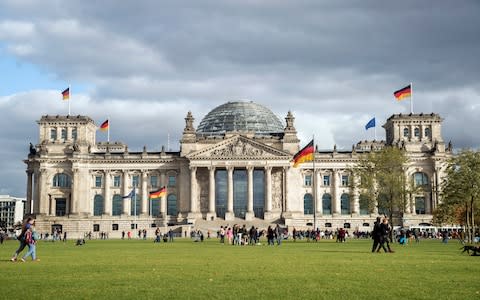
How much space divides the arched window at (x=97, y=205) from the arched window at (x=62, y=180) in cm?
618

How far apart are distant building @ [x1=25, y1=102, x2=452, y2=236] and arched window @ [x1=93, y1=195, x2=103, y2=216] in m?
0.21

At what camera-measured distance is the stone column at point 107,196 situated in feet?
439

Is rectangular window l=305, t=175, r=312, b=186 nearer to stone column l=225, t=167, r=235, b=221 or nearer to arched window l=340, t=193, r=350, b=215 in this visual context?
arched window l=340, t=193, r=350, b=215

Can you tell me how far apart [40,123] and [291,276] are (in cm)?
11985

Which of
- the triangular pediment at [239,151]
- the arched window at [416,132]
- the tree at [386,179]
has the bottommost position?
the tree at [386,179]

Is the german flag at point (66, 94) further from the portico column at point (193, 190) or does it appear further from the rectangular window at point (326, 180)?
the rectangular window at point (326, 180)

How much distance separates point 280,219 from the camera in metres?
128

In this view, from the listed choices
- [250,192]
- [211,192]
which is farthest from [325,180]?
[211,192]

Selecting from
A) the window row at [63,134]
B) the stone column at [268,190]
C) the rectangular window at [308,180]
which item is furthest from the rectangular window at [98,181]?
the rectangular window at [308,180]

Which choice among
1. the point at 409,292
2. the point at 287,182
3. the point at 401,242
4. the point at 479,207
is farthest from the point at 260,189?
the point at 409,292

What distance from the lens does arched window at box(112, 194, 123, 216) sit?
13475 cm

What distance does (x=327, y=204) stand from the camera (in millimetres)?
134250

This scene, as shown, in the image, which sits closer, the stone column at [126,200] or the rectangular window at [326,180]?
the stone column at [126,200]

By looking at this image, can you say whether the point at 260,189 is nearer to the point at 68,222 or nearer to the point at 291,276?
the point at 68,222
